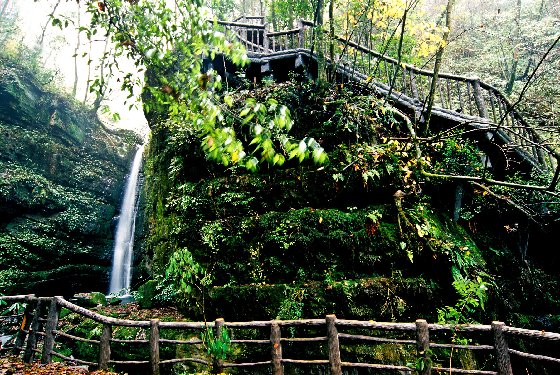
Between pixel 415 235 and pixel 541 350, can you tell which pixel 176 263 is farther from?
pixel 541 350

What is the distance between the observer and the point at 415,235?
6.51 metres

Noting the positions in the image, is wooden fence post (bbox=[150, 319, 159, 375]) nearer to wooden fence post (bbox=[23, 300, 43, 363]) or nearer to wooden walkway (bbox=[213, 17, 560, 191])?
wooden fence post (bbox=[23, 300, 43, 363])

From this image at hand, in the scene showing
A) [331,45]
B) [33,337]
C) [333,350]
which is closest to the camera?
[333,350]

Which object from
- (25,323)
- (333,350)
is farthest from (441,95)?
(25,323)

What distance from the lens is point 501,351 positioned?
421 cm

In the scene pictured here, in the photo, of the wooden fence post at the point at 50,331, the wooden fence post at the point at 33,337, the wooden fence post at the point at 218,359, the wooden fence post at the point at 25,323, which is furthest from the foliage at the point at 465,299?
the wooden fence post at the point at 25,323

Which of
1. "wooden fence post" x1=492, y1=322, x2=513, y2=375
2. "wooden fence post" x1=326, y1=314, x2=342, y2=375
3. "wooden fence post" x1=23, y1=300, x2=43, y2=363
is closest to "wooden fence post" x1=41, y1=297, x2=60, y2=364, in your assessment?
"wooden fence post" x1=23, y1=300, x2=43, y2=363

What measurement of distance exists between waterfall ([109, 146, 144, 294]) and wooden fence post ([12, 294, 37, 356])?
6.62 metres

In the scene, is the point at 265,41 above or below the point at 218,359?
above

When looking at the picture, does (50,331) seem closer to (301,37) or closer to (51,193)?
(301,37)

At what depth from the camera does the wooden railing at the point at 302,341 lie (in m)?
4.35

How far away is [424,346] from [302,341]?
5.90 ft

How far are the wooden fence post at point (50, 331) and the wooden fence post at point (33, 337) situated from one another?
34cm

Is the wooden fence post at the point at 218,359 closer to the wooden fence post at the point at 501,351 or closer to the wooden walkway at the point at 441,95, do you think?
the wooden fence post at the point at 501,351
